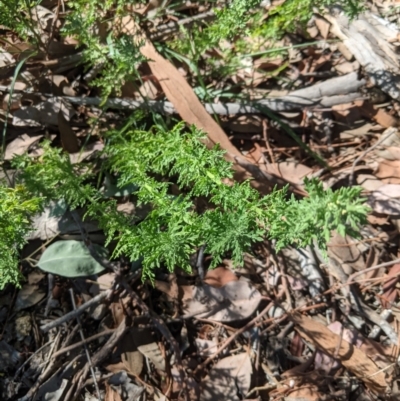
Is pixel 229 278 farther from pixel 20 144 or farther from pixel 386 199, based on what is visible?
pixel 20 144

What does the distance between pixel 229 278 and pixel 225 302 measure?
0.43 feet

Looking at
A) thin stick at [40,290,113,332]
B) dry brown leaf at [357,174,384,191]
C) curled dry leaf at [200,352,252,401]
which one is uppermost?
thin stick at [40,290,113,332]

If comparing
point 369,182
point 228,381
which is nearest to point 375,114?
point 369,182

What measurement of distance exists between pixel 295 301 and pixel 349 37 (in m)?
1.57

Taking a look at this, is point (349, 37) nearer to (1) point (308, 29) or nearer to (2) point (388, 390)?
(1) point (308, 29)

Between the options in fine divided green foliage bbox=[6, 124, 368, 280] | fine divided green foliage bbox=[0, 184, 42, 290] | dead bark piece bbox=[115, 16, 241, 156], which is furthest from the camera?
dead bark piece bbox=[115, 16, 241, 156]

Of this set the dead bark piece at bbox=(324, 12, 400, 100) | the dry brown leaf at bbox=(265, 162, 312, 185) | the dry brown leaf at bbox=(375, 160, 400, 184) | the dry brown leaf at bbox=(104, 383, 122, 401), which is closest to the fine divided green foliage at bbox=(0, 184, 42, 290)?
the dry brown leaf at bbox=(104, 383, 122, 401)

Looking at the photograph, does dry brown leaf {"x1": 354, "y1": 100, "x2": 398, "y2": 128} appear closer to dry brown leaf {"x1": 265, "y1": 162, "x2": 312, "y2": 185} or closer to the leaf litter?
the leaf litter

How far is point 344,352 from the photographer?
95.7 inches

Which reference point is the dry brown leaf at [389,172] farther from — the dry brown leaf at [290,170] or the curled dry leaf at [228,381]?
the curled dry leaf at [228,381]

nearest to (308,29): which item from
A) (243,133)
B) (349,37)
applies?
(349,37)

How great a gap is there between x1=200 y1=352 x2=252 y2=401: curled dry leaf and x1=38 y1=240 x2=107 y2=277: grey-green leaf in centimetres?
82

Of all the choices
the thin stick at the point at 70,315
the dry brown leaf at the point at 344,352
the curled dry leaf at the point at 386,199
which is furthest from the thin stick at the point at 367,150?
the thin stick at the point at 70,315

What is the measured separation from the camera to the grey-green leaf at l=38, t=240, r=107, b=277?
2.36 metres
